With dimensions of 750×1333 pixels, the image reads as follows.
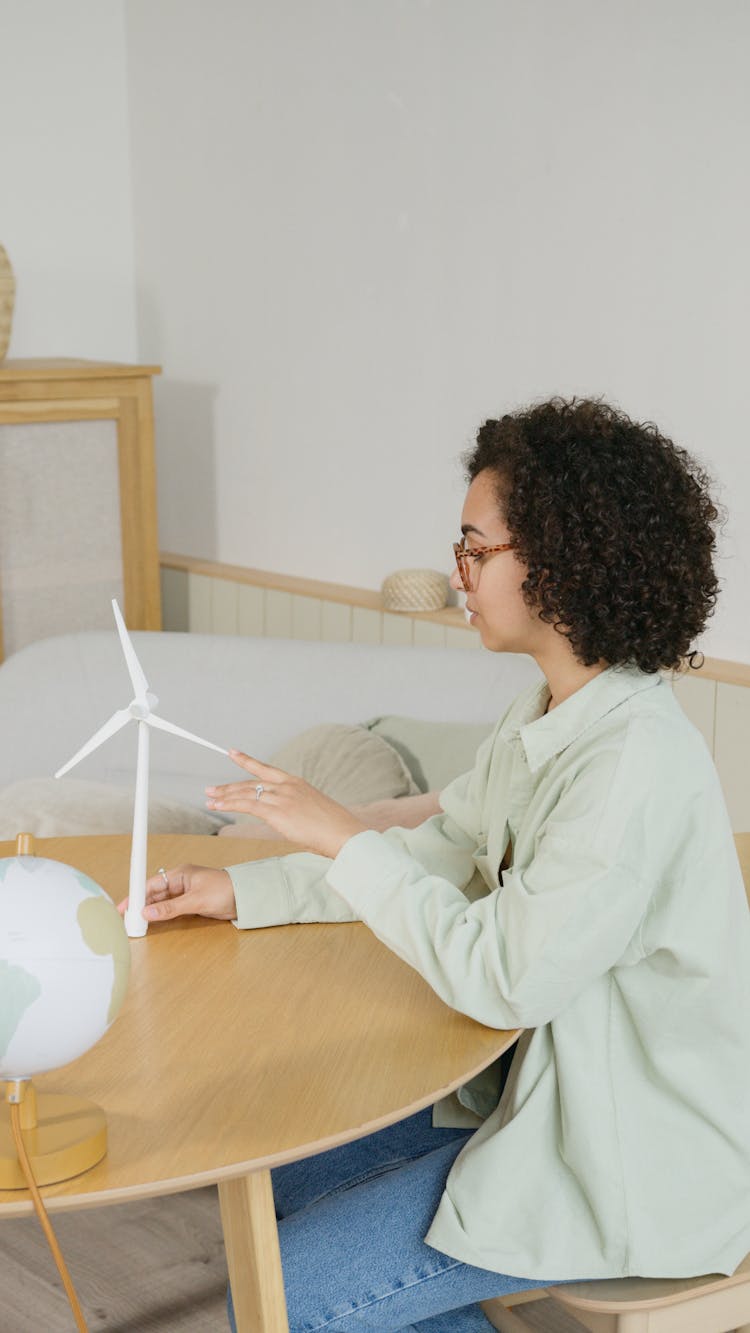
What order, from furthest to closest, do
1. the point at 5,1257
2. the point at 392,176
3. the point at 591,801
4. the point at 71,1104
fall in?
the point at 392,176 → the point at 5,1257 → the point at 591,801 → the point at 71,1104

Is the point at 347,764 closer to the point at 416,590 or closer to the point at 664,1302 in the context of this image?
the point at 416,590

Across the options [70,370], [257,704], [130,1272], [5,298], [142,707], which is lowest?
[130,1272]

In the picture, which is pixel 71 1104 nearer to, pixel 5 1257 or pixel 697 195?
pixel 5 1257

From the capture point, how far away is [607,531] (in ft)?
4.59

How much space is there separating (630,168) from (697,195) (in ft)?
0.63

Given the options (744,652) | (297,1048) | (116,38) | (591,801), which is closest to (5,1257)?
(297,1048)

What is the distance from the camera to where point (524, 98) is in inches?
129

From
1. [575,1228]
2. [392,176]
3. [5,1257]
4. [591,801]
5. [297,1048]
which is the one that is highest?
[392,176]

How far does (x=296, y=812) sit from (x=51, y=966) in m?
0.39

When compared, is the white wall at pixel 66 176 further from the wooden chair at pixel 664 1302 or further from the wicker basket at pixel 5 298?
the wooden chair at pixel 664 1302

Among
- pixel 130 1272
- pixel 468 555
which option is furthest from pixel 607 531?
pixel 130 1272

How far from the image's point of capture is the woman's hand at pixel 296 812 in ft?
4.71

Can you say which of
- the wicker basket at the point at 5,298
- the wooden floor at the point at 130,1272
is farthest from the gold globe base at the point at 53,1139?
the wicker basket at the point at 5,298

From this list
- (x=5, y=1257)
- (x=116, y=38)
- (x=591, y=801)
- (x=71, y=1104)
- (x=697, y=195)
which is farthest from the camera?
(x=116, y=38)
